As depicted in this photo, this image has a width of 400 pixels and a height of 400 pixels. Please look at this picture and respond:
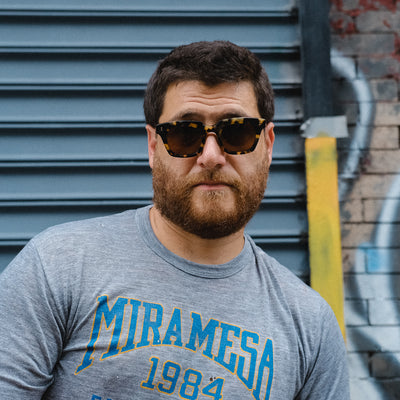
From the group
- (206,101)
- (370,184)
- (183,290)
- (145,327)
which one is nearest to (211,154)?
(206,101)

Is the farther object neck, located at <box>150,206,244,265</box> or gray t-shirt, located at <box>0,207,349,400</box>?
neck, located at <box>150,206,244,265</box>

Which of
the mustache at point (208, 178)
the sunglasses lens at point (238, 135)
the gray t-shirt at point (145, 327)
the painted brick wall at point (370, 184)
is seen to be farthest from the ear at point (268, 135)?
the painted brick wall at point (370, 184)

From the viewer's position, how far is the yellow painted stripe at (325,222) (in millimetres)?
2162

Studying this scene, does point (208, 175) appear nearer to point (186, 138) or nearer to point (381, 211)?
point (186, 138)

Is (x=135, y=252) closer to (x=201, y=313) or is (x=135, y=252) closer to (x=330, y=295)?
(x=201, y=313)

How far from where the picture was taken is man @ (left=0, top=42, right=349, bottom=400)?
3.76ft

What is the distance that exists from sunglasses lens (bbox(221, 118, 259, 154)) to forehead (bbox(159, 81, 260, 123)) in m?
0.04

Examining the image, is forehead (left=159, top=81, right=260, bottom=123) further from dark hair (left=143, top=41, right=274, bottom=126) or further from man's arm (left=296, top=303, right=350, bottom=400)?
man's arm (left=296, top=303, right=350, bottom=400)

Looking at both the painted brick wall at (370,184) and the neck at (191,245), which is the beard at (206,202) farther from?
the painted brick wall at (370,184)

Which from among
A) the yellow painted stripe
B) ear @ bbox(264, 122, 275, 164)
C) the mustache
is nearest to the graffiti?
the yellow painted stripe

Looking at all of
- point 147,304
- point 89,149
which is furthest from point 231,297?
point 89,149

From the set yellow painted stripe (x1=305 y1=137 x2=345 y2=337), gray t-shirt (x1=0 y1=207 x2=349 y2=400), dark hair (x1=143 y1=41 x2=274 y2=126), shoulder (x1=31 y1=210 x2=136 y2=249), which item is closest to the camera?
gray t-shirt (x1=0 y1=207 x2=349 y2=400)

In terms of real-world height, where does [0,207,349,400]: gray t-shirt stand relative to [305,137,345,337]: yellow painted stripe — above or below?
below

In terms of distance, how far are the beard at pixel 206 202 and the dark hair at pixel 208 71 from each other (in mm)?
261
